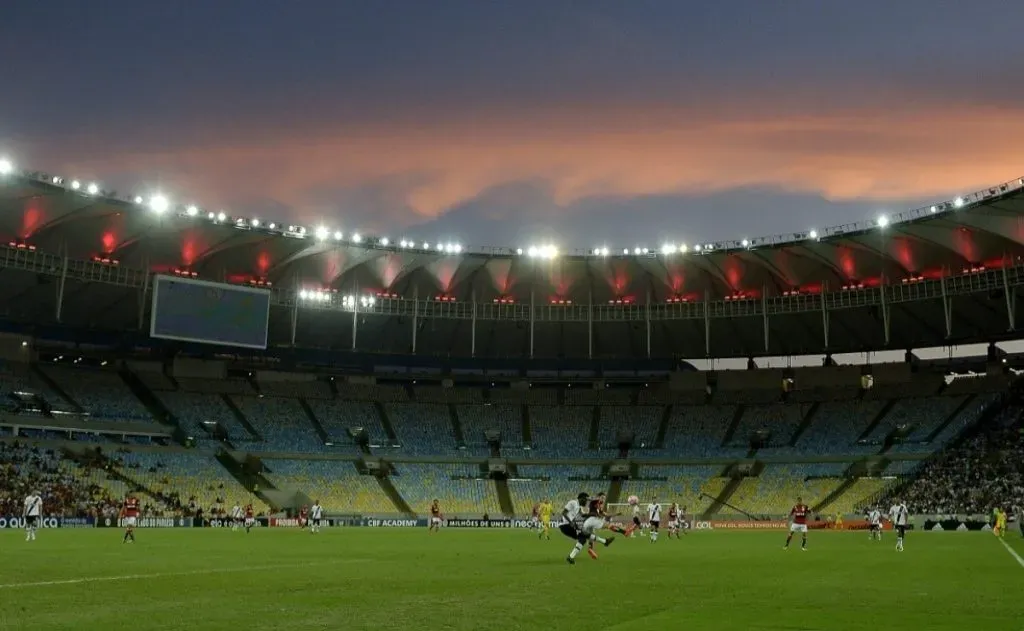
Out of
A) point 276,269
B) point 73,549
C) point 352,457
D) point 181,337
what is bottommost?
point 73,549

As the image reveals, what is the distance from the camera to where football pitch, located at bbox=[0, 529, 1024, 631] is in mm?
13297

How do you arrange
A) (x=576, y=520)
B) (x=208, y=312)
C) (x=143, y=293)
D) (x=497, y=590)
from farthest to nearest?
(x=143, y=293) < (x=208, y=312) < (x=576, y=520) < (x=497, y=590)

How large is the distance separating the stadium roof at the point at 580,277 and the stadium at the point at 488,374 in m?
0.23

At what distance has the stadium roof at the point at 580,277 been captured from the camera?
217ft

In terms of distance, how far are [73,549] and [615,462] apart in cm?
5465

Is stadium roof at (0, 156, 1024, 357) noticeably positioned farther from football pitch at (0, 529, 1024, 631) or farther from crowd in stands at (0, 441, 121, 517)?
football pitch at (0, 529, 1024, 631)

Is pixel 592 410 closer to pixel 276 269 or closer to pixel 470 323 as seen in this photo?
pixel 470 323

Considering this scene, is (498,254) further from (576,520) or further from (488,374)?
(576,520)

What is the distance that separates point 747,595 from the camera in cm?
1731

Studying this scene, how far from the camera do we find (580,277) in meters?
81.9

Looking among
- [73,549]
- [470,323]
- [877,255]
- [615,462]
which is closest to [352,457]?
[470,323]

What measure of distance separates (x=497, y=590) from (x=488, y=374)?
7306 centimetres

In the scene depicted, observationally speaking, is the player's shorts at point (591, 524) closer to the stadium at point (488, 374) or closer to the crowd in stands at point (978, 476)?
the stadium at point (488, 374)

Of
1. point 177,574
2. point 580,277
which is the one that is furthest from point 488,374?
point 177,574
